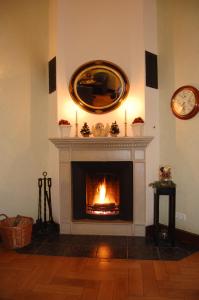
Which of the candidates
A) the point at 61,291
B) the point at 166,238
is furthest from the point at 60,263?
the point at 166,238

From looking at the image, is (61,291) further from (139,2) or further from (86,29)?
(139,2)

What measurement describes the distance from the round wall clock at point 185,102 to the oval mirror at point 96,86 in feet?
2.68

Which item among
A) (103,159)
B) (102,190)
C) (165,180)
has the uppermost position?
(103,159)

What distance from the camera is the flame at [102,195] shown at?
355cm

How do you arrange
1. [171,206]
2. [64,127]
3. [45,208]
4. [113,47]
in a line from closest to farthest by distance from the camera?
[171,206], [64,127], [113,47], [45,208]

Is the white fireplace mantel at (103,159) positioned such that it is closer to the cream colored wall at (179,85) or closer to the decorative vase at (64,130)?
the decorative vase at (64,130)

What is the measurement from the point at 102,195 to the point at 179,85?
1.96 m

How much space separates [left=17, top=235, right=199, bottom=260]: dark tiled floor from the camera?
2.72 metres

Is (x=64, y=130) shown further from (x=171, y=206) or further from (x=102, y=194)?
(x=171, y=206)

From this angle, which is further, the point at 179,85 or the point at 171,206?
the point at 179,85

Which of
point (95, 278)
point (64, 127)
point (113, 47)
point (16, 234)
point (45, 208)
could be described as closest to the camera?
point (95, 278)

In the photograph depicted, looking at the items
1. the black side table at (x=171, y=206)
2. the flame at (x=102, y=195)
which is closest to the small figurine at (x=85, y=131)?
the flame at (x=102, y=195)

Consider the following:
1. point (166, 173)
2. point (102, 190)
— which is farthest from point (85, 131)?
point (166, 173)

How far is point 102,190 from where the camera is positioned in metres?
3.56
